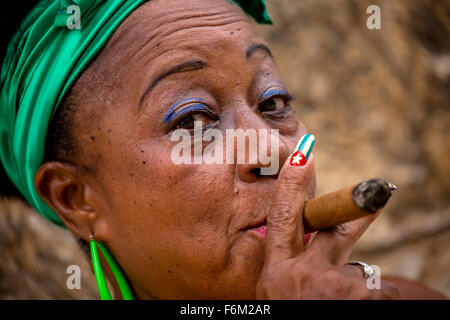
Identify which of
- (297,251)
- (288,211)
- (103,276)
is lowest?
(103,276)

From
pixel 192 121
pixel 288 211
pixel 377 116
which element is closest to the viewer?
pixel 288 211

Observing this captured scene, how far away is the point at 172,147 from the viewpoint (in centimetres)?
178

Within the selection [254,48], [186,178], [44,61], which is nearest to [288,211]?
[186,178]

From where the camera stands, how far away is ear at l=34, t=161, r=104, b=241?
198 cm

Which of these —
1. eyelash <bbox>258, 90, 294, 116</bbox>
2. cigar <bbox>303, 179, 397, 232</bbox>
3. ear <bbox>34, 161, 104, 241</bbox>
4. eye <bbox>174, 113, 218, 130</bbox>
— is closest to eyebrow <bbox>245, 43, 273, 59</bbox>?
eyelash <bbox>258, 90, 294, 116</bbox>

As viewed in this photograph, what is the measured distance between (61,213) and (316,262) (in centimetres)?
107

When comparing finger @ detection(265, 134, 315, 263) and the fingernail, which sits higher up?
the fingernail

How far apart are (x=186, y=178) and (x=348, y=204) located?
0.58 meters

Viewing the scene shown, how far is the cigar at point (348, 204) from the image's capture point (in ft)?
4.32

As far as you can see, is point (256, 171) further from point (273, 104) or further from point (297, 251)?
point (273, 104)

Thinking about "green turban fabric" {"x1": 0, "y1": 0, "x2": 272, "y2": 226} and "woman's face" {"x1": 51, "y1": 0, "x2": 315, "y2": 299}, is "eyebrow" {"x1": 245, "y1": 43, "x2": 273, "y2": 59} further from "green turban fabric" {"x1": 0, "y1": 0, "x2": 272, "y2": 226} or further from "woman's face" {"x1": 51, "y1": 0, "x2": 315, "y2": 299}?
"green turban fabric" {"x1": 0, "y1": 0, "x2": 272, "y2": 226}

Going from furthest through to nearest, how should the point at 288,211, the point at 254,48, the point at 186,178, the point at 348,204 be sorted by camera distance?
the point at 254,48 → the point at 186,178 → the point at 288,211 → the point at 348,204

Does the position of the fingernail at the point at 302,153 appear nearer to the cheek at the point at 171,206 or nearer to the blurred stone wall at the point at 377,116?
the cheek at the point at 171,206
